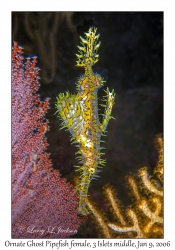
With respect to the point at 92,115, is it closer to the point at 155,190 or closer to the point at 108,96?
the point at 108,96

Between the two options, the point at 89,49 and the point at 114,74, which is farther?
the point at 114,74

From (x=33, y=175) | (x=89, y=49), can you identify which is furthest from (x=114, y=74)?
(x=33, y=175)

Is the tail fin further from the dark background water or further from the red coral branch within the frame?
the red coral branch

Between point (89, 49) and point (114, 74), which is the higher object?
point (89, 49)

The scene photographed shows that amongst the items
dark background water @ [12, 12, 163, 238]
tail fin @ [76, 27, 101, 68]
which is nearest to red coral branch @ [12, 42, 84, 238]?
dark background water @ [12, 12, 163, 238]

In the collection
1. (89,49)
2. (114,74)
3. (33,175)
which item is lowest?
(33,175)

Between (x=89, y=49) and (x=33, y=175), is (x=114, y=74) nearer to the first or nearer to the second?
(x=89, y=49)

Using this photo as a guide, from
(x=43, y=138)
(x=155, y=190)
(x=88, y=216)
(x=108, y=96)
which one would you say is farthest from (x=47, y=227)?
(x=108, y=96)
